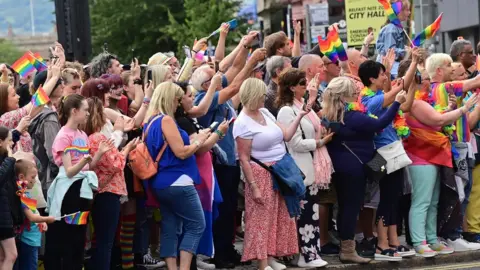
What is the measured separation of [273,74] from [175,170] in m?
2.28

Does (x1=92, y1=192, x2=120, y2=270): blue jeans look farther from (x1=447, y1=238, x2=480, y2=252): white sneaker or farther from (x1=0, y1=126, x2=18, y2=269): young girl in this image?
(x1=447, y1=238, x2=480, y2=252): white sneaker

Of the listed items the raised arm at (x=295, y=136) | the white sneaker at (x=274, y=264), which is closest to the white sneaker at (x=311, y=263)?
the white sneaker at (x=274, y=264)

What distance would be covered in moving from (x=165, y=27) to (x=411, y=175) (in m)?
39.2

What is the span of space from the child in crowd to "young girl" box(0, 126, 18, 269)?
0.20 metres

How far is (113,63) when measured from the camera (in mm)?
11484

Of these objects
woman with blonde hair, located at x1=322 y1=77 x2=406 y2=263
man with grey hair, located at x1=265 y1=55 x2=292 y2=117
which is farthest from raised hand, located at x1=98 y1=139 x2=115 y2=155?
woman with blonde hair, located at x1=322 y1=77 x2=406 y2=263

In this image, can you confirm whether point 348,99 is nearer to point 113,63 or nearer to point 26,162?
point 113,63

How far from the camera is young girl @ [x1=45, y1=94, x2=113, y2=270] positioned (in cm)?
927


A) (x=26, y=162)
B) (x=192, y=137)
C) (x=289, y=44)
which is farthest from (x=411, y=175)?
(x=26, y=162)

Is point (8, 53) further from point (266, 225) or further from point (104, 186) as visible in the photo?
point (104, 186)

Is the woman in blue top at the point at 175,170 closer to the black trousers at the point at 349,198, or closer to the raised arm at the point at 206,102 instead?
the raised arm at the point at 206,102

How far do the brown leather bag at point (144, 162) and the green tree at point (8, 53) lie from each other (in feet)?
286

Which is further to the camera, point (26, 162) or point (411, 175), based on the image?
point (411, 175)

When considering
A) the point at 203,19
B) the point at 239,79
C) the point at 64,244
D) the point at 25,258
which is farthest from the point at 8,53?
the point at 25,258
